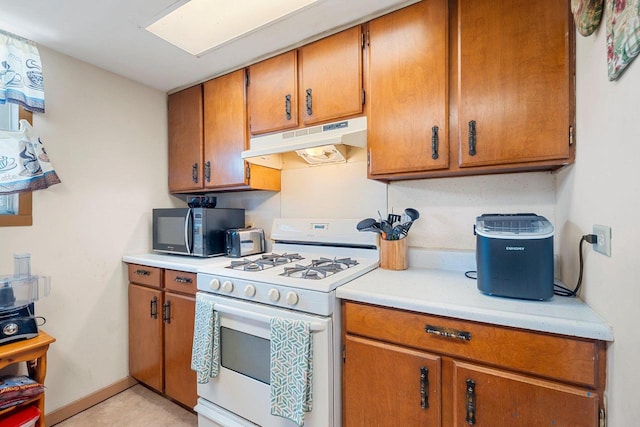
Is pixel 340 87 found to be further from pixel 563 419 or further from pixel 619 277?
pixel 563 419

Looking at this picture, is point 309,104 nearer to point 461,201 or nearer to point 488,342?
point 461,201

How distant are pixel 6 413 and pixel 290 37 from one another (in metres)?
2.48

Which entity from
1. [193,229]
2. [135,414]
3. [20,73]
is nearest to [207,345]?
[193,229]

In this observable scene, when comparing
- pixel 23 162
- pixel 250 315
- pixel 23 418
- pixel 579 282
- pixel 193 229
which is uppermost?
pixel 23 162

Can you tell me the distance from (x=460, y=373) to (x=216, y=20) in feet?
6.81

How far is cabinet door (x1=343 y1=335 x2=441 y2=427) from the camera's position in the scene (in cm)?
103

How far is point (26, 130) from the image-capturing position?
1.61 metres

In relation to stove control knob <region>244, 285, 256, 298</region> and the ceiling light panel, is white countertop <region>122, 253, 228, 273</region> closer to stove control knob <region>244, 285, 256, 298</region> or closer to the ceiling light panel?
stove control knob <region>244, 285, 256, 298</region>

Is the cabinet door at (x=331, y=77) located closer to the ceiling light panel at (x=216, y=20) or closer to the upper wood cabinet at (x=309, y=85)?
the upper wood cabinet at (x=309, y=85)

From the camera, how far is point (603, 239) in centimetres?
84

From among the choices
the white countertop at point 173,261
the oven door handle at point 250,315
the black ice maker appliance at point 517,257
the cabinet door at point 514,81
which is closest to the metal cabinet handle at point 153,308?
the white countertop at point 173,261

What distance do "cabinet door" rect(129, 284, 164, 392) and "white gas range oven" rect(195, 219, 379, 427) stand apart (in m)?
0.53

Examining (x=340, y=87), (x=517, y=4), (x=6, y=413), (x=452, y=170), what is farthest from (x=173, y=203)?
(x=517, y=4)

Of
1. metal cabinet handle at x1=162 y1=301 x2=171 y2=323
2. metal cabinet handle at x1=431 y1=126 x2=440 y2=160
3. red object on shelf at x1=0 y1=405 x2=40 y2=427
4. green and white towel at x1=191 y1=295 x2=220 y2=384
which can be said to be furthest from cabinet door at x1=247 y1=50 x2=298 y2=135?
red object on shelf at x1=0 y1=405 x2=40 y2=427
